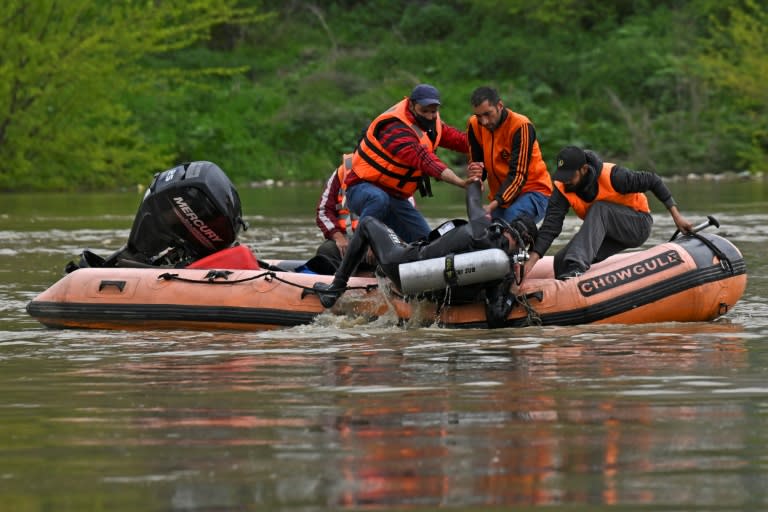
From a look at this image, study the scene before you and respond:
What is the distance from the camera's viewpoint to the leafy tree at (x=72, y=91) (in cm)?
2727

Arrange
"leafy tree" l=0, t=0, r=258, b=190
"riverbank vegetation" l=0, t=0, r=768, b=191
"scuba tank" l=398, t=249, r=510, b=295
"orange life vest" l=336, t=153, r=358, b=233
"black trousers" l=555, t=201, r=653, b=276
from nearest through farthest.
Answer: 1. "scuba tank" l=398, t=249, r=510, b=295
2. "black trousers" l=555, t=201, r=653, b=276
3. "orange life vest" l=336, t=153, r=358, b=233
4. "leafy tree" l=0, t=0, r=258, b=190
5. "riverbank vegetation" l=0, t=0, r=768, b=191

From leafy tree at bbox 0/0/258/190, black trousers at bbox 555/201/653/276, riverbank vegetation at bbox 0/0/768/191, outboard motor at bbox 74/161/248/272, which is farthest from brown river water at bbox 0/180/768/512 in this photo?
riverbank vegetation at bbox 0/0/768/191

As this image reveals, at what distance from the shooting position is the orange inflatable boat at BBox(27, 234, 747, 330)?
855 cm

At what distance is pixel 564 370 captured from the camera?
685 centimetres

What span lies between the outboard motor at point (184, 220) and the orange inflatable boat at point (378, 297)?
25 cm

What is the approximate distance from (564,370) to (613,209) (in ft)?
7.67

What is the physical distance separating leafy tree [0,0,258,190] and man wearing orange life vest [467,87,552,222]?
18.5m

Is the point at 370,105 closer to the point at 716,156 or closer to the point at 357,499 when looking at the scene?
the point at 716,156

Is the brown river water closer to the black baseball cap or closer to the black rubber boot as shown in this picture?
the black rubber boot

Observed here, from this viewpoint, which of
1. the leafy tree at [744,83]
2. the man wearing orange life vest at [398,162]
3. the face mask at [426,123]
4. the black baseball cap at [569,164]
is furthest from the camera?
the leafy tree at [744,83]

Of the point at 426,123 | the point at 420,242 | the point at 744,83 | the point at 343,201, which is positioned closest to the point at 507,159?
the point at 426,123

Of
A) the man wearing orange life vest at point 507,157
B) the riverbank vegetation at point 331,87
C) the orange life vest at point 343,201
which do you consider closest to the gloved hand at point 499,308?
the man wearing orange life vest at point 507,157

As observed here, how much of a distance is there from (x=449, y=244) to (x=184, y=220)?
1705mm

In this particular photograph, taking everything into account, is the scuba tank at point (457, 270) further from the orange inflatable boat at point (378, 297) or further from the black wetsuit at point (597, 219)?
the black wetsuit at point (597, 219)
